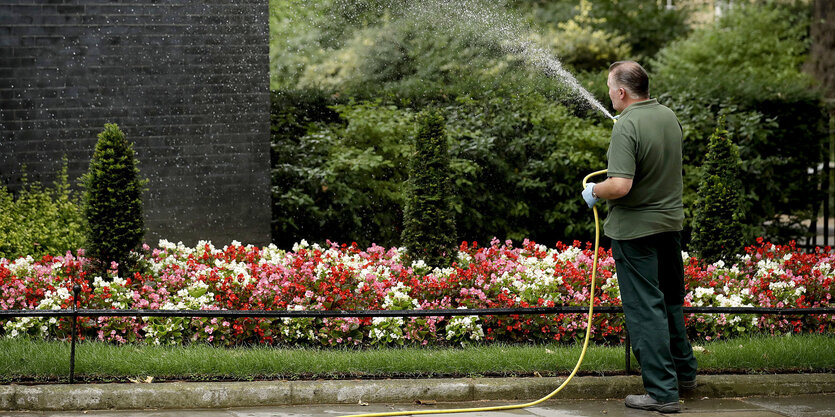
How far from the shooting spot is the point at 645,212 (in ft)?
15.9

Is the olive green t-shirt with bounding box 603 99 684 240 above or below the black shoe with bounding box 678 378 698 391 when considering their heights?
above

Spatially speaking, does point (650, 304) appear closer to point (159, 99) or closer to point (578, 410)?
point (578, 410)

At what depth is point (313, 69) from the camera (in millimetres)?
10906

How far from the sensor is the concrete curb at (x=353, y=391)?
4910 millimetres

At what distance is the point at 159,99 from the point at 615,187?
19.0 ft

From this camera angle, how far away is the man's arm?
186 inches

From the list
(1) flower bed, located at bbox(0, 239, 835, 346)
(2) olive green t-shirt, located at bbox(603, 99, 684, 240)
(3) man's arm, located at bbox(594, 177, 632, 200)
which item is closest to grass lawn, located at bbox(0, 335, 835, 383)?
(1) flower bed, located at bbox(0, 239, 835, 346)

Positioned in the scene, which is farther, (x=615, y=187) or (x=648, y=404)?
(x=648, y=404)

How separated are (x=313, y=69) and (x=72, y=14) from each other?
299cm

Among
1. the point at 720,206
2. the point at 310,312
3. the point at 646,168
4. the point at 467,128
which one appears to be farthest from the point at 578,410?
the point at 467,128

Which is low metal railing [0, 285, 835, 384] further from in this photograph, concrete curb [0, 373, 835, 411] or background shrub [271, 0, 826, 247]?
background shrub [271, 0, 826, 247]

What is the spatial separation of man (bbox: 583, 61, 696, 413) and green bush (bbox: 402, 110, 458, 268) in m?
2.54

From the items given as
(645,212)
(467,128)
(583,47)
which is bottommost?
(645,212)

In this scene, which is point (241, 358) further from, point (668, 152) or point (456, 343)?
point (668, 152)
